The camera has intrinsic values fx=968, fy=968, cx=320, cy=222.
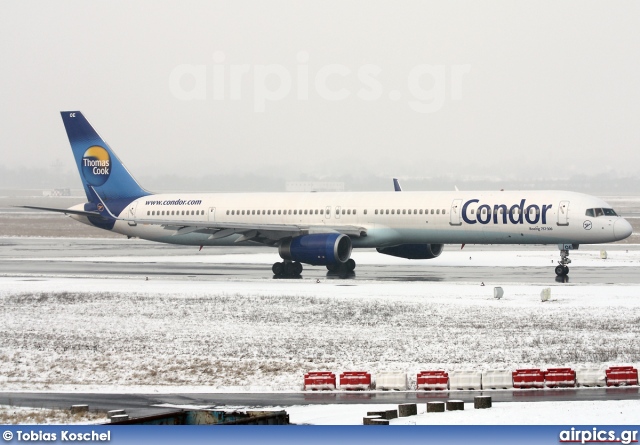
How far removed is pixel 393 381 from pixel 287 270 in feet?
91.5

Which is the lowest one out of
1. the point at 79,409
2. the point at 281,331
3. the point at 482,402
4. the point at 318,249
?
the point at 79,409

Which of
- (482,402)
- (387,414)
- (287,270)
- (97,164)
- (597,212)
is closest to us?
(387,414)

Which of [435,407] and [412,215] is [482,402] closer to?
[435,407]

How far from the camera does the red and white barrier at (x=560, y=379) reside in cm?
2175

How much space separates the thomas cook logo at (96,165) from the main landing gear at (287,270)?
16403mm

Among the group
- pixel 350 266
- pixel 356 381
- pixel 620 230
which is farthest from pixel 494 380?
pixel 350 266

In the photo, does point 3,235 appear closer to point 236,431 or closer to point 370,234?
point 370,234

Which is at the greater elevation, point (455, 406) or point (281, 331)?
point (281, 331)

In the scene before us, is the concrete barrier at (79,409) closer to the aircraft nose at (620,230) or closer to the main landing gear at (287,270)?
the main landing gear at (287,270)

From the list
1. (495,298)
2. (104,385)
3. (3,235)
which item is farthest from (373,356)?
(3,235)


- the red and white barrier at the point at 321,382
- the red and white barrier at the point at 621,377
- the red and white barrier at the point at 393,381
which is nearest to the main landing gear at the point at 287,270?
the red and white barrier at the point at 321,382

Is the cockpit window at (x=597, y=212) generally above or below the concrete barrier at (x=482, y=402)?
above

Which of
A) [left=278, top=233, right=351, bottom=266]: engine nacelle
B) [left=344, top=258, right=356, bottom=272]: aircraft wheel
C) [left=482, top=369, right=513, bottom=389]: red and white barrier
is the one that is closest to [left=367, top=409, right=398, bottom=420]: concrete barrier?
[left=482, top=369, right=513, bottom=389]: red and white barrier

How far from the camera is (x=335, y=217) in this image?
176 feet
